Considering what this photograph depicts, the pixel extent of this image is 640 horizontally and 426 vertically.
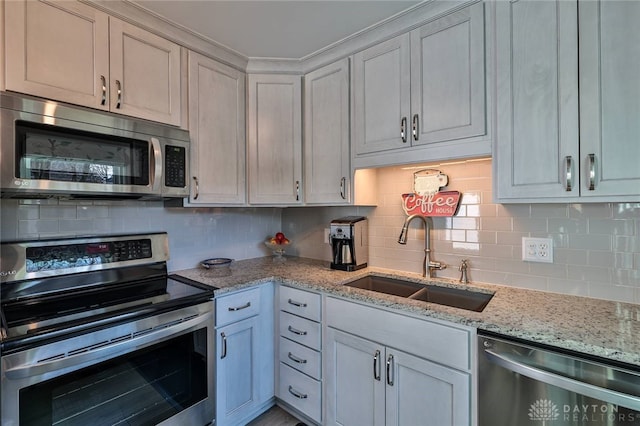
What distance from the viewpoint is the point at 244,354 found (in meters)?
1.76

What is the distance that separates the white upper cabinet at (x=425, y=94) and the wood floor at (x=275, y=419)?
1.66 meters

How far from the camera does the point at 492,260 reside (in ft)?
5.34

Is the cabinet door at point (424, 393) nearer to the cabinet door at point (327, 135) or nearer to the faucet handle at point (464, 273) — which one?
the faucet handle at point (464, 273)

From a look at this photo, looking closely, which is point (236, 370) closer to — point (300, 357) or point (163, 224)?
point (300, 357)

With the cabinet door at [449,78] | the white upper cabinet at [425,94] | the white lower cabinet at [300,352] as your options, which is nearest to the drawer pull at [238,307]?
the white lower cabinet at [300,352]

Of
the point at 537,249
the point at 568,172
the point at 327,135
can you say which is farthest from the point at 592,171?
the point at 327,135

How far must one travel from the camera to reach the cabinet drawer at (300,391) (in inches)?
67.7

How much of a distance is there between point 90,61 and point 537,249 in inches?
93.3

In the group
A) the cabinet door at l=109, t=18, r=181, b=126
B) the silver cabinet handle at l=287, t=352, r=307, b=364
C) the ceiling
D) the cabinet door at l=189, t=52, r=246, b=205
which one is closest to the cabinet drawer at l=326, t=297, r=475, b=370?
the silver cabinet handle at l=287, t=352, r=307, b=364

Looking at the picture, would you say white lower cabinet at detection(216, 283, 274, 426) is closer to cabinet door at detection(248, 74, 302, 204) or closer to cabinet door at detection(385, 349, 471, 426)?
cabinet door at detection(248, 74, 302, 204)

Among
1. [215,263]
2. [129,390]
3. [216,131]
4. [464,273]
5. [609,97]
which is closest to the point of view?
[609,97]

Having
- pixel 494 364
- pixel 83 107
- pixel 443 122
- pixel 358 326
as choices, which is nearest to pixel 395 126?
pixel 443 122

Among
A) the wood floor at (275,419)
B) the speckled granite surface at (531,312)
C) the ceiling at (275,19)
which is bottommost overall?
the wood floor at (275,419)

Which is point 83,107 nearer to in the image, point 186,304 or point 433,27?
point 186,304
